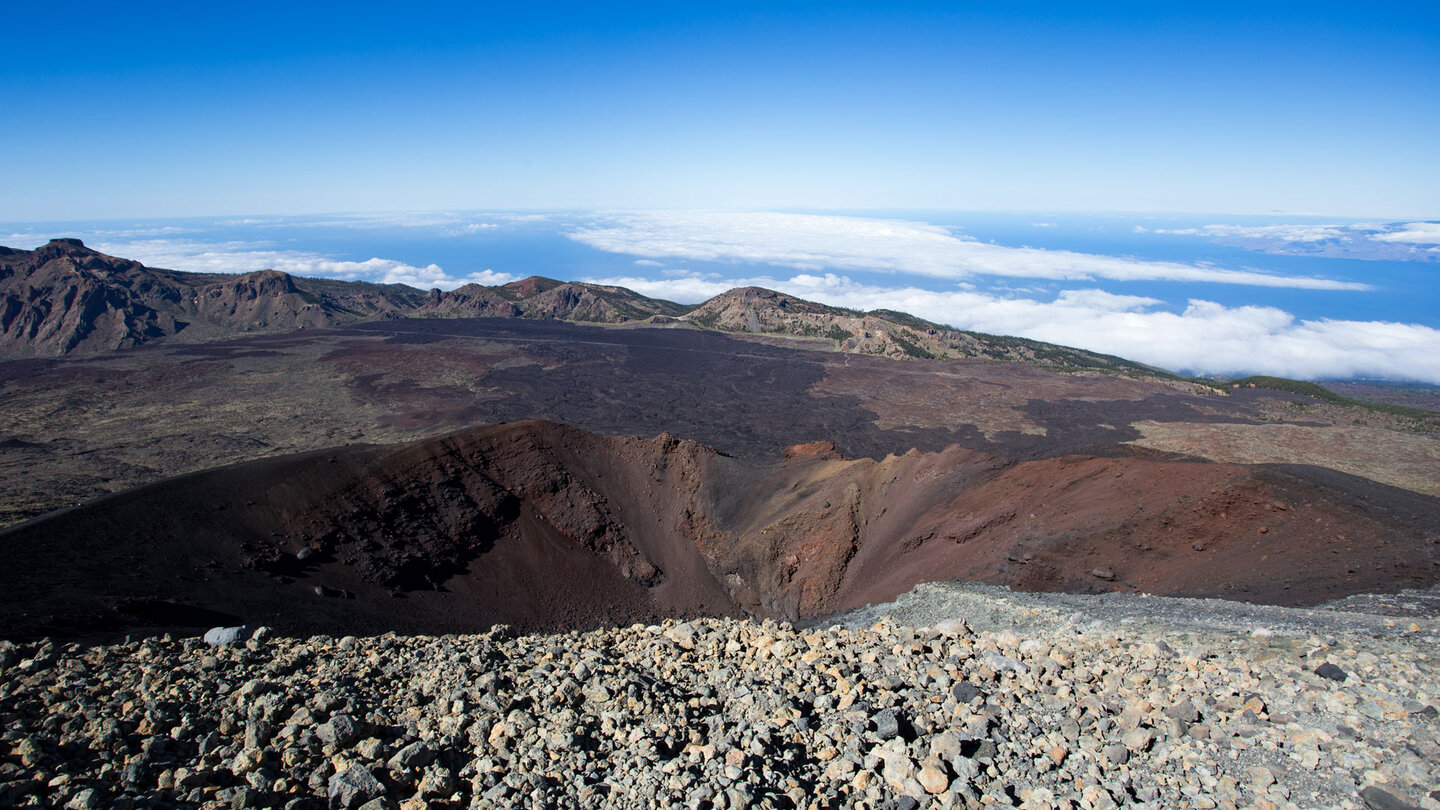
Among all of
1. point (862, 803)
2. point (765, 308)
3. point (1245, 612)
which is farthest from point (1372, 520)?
point (765, 308)

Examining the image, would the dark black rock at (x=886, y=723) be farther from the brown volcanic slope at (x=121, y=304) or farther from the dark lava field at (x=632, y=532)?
the brown volcanic slope at (x=121, y=304)

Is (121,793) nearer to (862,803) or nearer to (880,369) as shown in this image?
(862,803)

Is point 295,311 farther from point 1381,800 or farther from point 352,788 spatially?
point 1381,800

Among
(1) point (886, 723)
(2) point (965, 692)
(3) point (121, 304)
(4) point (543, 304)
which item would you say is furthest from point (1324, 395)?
(3) point (121, 304)

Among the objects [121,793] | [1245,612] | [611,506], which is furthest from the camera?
[611,506]

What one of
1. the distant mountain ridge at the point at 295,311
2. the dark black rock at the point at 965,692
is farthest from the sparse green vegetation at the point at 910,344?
the dark black rock at the point at 965,692

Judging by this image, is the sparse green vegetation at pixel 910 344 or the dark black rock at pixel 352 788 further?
the sparse green vegetation at pixel 910 344
